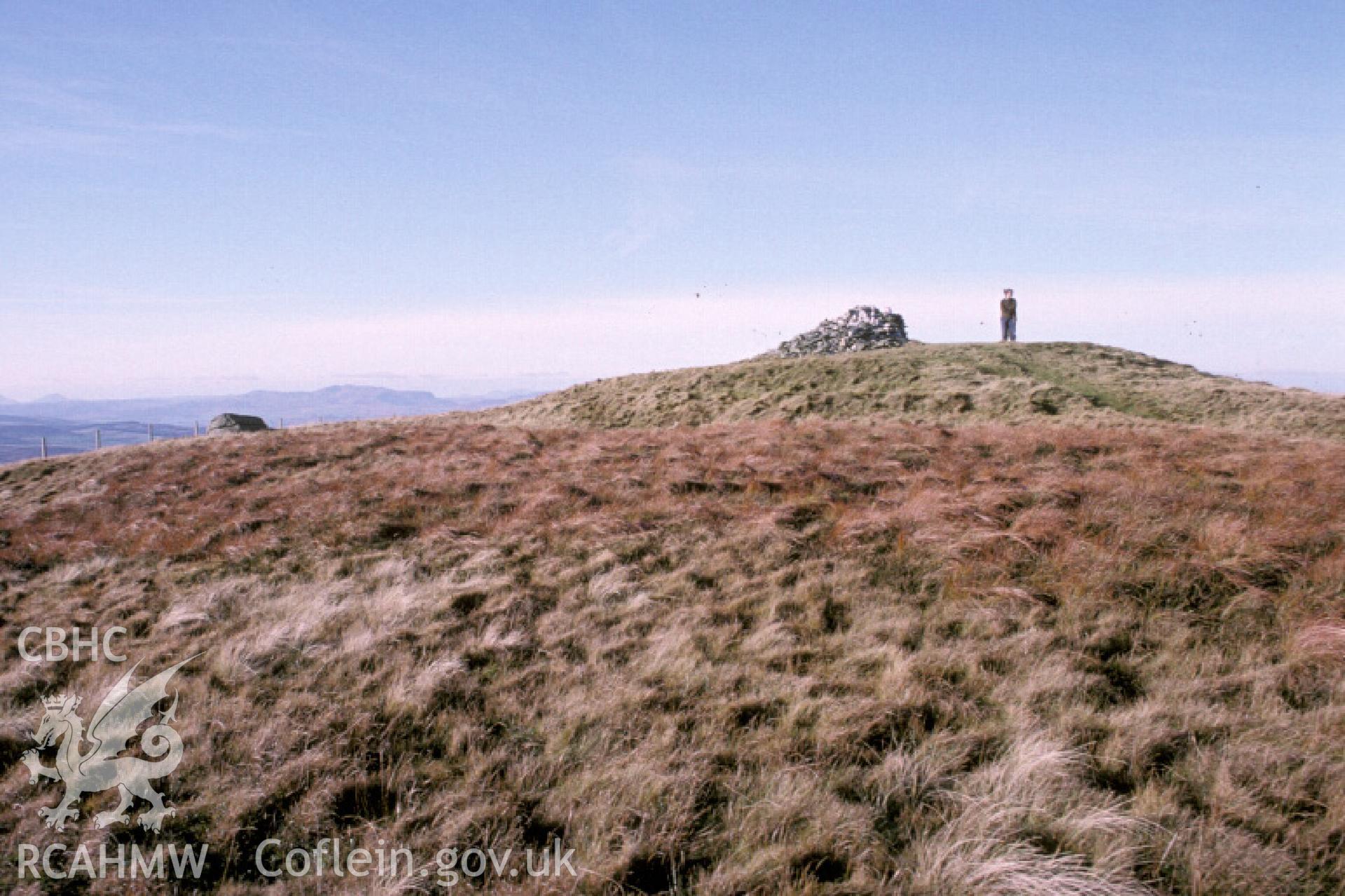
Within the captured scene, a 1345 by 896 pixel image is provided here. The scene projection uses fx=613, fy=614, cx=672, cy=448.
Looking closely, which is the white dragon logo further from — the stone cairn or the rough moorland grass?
the stone cairn

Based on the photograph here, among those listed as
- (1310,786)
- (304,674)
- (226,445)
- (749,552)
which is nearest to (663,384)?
(226,445)

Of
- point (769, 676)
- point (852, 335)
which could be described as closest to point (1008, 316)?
point (852, 335)

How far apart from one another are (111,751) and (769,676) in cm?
458

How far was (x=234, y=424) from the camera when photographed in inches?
1312

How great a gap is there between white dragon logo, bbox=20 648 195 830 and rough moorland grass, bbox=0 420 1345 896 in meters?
0.11

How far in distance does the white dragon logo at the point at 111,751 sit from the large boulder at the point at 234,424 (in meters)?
32.6

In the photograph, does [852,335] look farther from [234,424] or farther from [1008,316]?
[234,424]

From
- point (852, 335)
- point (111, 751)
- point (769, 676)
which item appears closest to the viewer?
point (111, 751)

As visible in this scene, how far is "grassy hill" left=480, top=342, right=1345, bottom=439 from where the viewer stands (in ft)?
60.1

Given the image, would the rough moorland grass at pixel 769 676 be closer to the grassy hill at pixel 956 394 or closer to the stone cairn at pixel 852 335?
the grassy hill at pixel 956 394

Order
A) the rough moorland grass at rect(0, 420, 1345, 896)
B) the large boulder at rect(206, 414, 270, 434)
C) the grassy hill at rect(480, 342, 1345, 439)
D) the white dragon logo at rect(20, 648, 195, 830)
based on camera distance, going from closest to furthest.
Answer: the rough moorland grass at rect(0, 420, 1345, 896) < the white dragon logo at rect(20, 648, 195, 830) < the grassy hill at rect(480, 342, 1345, 439) < the large boulder at rect(206, 414, 270, 434)

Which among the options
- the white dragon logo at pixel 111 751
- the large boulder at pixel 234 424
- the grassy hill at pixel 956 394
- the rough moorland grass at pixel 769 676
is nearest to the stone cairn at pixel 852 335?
the grassy hill at pixel 956 394

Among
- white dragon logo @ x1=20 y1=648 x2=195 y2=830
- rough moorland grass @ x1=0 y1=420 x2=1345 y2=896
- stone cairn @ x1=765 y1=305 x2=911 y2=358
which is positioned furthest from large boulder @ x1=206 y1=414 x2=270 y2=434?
white dragon logo @ x1=20 y1=648 x2=195 y2=830

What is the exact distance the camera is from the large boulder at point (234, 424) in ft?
108
